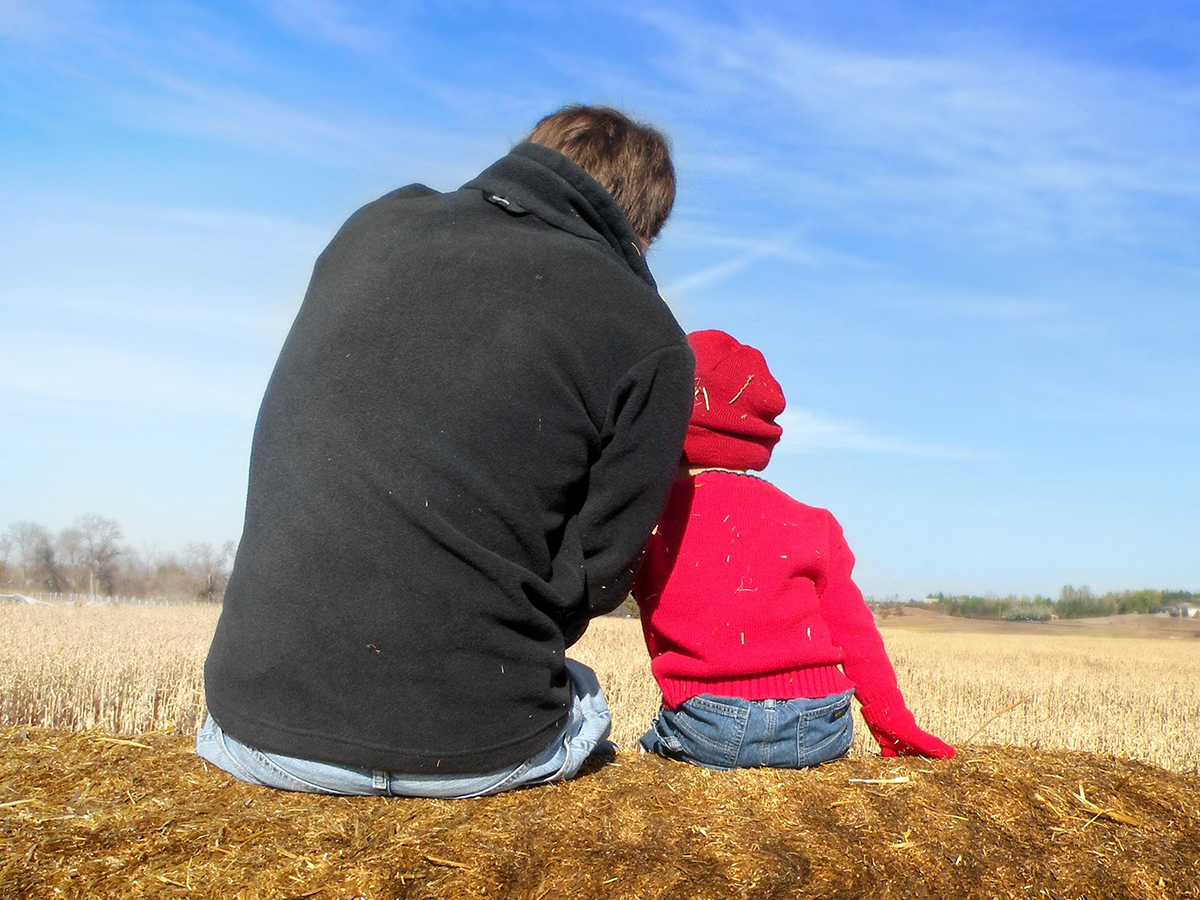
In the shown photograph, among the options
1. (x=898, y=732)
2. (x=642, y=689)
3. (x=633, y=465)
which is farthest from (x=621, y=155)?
(x=642, y=689)

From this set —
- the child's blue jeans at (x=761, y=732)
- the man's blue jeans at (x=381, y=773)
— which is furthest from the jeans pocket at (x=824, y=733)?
the man's blue jeans at (x=381, y=773)

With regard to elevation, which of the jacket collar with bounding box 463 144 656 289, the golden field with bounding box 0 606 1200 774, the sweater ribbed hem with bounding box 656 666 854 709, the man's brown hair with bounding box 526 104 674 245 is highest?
the man's brown hair with bounding box 526 104 674 245

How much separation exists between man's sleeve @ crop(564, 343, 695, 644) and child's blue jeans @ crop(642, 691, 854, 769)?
2.97 feet

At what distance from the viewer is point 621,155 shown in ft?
9.77

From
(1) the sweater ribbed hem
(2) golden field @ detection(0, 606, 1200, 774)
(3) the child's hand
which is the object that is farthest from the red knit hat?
(2) golden field @ detection(0, 606, 1200, 774)

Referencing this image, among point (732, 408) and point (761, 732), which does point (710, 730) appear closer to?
point (761, 732)

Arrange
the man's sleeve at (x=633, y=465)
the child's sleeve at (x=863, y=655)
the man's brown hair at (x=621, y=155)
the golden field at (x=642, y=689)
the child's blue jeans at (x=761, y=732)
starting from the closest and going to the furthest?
the man's sleeve at (x=633, y=465) → the man's brown hair at (x=621, y=155) → the child's blue jeans at (x=761, y=732) → the child's sleeve at (x=863, y=655) → the golden field at (x=642, y=689)

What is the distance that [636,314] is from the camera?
2486 mm

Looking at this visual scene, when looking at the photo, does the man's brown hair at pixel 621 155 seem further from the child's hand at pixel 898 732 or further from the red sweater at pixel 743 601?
the child's hand at pixel 898 732

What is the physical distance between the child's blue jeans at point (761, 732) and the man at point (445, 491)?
842 mm

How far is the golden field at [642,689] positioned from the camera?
9250 mm

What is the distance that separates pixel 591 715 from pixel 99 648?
37.0 ft

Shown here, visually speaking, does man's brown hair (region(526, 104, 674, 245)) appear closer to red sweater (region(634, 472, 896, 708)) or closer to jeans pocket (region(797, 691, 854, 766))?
red sweater (region(634, 472, 896, 708))

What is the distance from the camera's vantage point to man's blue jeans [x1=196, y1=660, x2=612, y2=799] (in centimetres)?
238
